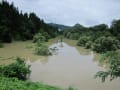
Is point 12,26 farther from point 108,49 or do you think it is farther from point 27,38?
point 108,49

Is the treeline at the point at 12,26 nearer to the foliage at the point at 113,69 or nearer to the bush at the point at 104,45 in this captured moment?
the bush at the point at 104,45

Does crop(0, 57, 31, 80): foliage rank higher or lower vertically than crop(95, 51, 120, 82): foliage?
lower

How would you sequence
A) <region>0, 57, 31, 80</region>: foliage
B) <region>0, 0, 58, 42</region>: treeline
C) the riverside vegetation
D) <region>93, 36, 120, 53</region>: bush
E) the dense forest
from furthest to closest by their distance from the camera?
<region>0, 0, 58, 42</region>: treeline, <region>93, 36, 120, 53</region>: bush, <region>0, 57, 31, 80</region>: foliage, the riverside vegetation, the dense forest

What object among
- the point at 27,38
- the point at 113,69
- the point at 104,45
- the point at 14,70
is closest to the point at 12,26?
the point at 27,38

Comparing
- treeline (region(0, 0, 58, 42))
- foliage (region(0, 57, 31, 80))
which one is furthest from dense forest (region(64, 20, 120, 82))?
treeline (region(0, 0, 58, 42))

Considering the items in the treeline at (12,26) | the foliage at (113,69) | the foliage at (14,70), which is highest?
the treeline at (12,26)

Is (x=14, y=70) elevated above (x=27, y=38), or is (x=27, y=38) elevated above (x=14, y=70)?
(x=27, y=38)

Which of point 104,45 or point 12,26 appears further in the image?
point 12,26

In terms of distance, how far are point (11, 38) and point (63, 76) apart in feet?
84.8

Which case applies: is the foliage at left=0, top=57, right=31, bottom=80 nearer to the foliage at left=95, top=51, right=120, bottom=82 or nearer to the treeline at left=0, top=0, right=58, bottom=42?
the foliage at left=95, top=51, right=120, bottom=82

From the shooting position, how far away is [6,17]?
41000mm

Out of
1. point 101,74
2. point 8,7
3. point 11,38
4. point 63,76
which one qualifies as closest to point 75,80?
point 63,76

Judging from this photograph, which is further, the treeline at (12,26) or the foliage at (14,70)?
the treeline at (12,26)

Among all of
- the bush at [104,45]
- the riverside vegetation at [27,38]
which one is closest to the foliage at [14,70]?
the riverside vegetation at [27,38]
